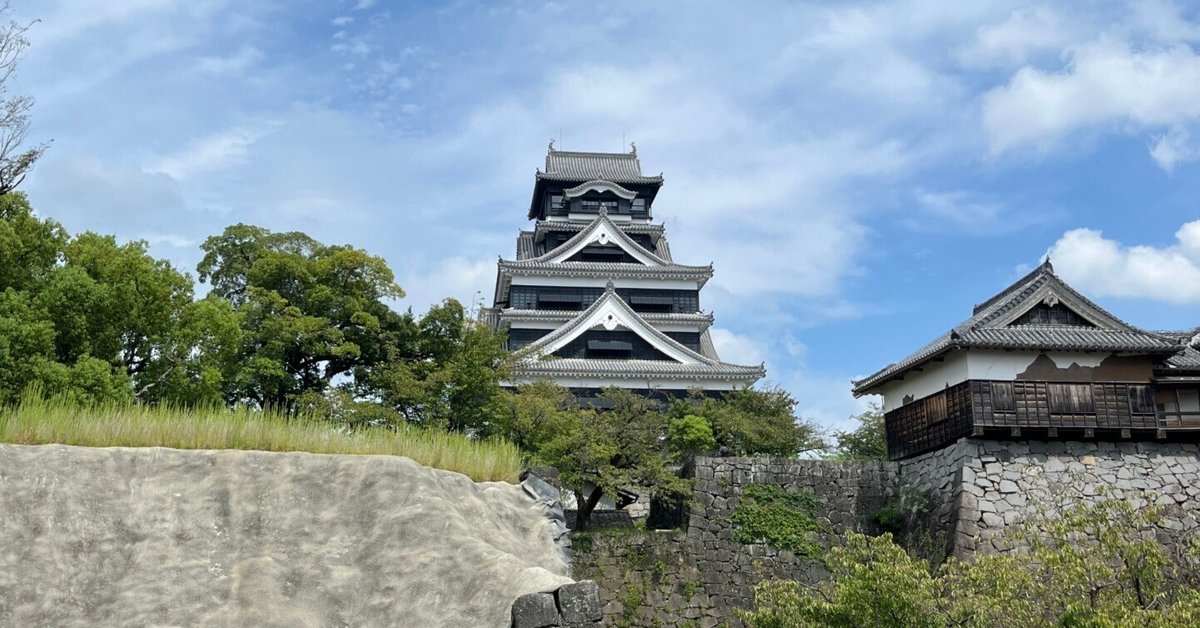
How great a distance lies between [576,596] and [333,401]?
12047mm

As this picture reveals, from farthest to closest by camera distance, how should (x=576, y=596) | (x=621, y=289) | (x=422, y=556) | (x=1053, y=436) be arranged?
(x=621, y=289) < (x=1053, y=436) < (x=422, y=556) < (x=576, y=596)

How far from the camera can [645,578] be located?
1880cm

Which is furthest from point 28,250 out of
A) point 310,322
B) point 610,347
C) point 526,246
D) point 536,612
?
point 526,246

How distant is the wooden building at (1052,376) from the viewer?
62.2 feet

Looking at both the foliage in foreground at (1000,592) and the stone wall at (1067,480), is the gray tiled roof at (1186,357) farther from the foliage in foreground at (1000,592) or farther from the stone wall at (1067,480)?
the foliage in foreground at (1000,592)

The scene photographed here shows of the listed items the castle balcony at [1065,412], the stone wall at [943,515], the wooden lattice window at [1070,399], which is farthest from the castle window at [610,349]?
the wooden lattice window at [1070,399]

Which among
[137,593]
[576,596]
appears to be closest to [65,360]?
[137,593]

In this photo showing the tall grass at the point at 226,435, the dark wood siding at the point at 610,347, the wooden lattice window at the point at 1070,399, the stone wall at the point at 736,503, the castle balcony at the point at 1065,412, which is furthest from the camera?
the dark wood siding at the point at 610,347

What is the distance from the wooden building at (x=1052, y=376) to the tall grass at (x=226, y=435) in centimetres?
985

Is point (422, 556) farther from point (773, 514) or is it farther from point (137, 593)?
point (773, 514)

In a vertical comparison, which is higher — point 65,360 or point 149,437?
point 65,360

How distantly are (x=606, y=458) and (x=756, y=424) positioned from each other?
6.04 m

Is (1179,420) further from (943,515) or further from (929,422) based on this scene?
(943,515)

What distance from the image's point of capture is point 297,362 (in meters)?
22.4
